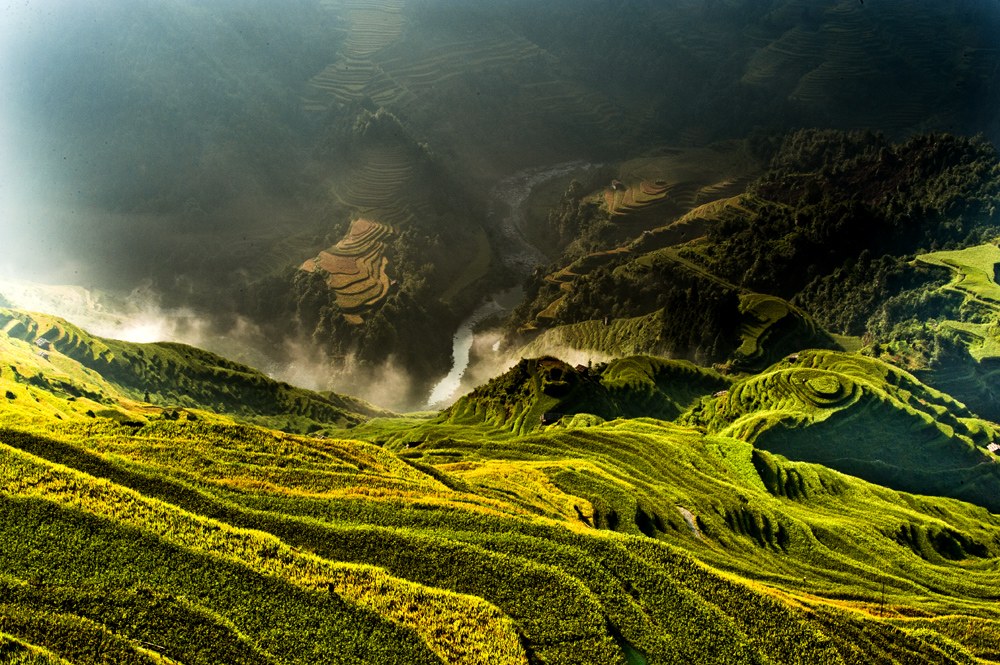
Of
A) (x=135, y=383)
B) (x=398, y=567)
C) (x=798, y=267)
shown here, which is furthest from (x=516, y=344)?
(x=398, y=567)

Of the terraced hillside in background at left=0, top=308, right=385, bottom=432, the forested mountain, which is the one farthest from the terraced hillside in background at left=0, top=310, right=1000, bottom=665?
the terraced hillside in background at left=0, top=308, right=385, bottom=432

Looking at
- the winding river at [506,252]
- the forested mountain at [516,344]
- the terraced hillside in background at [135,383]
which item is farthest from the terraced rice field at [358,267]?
the terraced hillside in background at [135,383]

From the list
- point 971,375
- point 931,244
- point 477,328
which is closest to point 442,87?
point 477,328

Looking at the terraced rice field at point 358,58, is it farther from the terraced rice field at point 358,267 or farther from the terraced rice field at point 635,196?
the terraced rice field at point 635,196

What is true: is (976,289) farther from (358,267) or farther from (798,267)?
(358,267)

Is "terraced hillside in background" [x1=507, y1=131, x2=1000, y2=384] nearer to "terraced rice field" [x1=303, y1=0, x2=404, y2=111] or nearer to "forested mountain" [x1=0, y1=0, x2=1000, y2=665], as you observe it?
"forested mountain" [x1=0, y1=0, x2=1000, y2=665]
